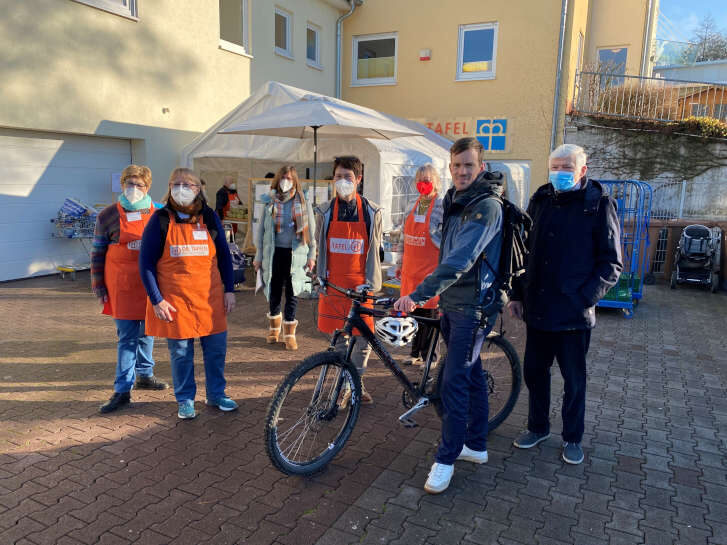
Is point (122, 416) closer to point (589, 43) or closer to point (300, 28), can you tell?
point (300, 28)

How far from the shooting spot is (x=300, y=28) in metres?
15.2

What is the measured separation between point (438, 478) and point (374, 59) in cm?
1572

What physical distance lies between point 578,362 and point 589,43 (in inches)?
761

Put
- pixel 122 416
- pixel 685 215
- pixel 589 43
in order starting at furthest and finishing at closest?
pixel 589 43, pixel 685 215, pixel 122 416

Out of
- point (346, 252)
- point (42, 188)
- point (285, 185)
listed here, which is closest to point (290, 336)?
point (285, 185)

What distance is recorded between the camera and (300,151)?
1009 centimetres

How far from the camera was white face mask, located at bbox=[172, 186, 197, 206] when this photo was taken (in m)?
3.82

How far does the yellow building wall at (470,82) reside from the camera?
14508mm

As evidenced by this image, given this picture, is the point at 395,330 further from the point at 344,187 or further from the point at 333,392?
the point at 344,187

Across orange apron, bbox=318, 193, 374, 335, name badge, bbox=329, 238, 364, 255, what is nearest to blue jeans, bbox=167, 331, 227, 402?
orange apron, bbox=318, 193, 374, 335

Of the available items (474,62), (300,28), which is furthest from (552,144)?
(300,28)

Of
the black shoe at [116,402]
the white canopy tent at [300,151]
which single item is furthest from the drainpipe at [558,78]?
the black shoe at [116,402]

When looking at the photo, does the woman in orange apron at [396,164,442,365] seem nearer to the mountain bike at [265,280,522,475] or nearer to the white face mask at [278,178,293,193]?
the mountain bike at [265,280,522,475]

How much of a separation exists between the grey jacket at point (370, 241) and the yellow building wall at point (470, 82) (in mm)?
11528
